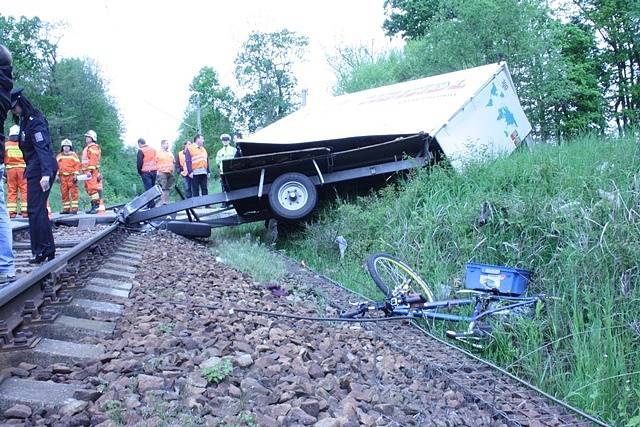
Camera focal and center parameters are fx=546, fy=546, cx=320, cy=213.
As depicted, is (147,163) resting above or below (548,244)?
above

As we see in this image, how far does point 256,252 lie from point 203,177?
21.3 ft

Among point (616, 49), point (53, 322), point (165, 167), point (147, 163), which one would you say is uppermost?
point (616, 49)

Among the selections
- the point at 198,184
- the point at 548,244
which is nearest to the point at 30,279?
the point at 548,244

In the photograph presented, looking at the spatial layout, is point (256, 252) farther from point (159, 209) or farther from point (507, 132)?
point (507, 132)

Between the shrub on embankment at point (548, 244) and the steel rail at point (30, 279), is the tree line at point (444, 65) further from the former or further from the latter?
the steel rail at point (30, 279)

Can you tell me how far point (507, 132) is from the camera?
370 inches

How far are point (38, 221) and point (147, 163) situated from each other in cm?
916

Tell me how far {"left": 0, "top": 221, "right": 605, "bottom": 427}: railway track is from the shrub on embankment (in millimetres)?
441

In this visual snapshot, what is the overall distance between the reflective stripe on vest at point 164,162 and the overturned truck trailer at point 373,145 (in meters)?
5.62

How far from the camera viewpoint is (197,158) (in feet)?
44.3

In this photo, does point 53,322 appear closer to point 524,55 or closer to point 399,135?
point 399,135

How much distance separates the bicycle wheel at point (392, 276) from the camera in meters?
4.96

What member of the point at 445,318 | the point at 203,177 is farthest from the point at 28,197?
the point at 203,177

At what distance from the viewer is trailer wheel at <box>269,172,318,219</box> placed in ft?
28.0
